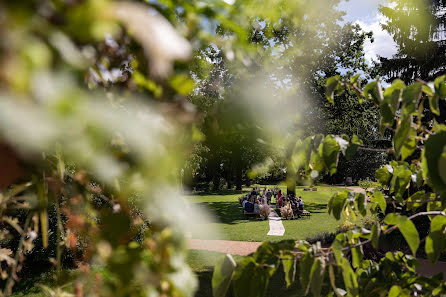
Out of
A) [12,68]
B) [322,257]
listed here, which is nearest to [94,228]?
[12,68]

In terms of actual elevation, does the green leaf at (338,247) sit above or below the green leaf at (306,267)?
above

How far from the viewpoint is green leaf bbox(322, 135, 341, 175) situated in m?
1.18

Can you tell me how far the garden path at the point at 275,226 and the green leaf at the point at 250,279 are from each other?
41.6ft

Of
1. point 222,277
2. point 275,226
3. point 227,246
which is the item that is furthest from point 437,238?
point 275,226

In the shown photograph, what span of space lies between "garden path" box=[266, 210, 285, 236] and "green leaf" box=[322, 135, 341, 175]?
41.1 ft

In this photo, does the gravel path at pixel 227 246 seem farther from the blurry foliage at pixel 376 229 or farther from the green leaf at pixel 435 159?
the green leaf at pixel 435 159

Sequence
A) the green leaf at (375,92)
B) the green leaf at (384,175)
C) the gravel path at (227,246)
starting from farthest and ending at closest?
the gravel path at (227,246), the green leaf at (384,175), the green leaf at (375,92)

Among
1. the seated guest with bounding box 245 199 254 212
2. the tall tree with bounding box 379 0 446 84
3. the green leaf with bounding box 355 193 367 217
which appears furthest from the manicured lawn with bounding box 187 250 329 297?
the tall tree with bounding box 379 0 446 84

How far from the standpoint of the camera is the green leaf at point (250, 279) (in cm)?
95

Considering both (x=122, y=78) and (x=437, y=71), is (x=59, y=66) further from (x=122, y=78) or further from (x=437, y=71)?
(x=437, y=71)

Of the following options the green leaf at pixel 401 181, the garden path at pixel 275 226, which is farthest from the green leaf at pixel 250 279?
the garden path at pixel 275 226

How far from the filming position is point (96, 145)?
1.04 feet

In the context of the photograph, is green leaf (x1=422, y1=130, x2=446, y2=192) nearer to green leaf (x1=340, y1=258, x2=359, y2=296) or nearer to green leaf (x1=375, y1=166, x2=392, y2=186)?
green leaf (x1=340, y1=258, x2=359, y2=296)

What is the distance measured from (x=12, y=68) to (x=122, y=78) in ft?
1.56
